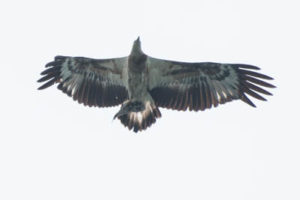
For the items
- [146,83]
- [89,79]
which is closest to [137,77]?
[146,83]

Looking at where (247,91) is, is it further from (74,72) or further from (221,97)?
(74,72)

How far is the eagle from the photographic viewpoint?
19.7 m

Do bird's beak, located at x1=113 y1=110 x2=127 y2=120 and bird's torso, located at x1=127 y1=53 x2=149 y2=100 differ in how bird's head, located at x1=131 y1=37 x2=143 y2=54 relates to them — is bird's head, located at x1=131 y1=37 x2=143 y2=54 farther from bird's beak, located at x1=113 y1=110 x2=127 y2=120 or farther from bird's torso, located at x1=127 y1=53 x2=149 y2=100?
bird's beak, located at x1=113 y1=110 x2=127 y2=120

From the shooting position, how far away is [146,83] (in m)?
19.9

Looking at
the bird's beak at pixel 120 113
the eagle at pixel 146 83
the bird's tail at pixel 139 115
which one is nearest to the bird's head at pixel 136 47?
the eagle at pixel 146 83

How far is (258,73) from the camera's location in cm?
1958

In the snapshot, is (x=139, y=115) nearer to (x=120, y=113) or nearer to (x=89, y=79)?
(x=120, y=113)

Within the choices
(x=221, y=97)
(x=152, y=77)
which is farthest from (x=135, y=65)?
(x=221, y=97)

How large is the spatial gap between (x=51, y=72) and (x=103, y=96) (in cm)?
122

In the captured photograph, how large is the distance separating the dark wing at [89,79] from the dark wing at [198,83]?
760mm

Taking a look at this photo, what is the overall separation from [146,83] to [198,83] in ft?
3.66

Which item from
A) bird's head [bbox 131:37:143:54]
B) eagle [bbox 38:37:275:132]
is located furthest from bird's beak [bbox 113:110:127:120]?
bird's head [bbox 131:37:143:54]

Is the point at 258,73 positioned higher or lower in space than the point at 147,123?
higher

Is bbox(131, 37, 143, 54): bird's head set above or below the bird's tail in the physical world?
above
